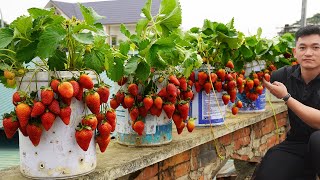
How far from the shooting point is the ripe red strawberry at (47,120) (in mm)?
1300

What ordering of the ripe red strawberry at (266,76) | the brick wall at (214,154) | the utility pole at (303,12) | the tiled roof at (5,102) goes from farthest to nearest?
the utility pole at (303,12) → the tiled roof at (5,102) → the ripe red strawberry at (266,76) → the brick wall at (214,154)

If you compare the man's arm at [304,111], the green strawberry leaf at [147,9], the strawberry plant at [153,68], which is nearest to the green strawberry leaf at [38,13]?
the strawberry plant at [153,68]

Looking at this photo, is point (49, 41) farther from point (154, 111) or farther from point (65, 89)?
point (154, 111)

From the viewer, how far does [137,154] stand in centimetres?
185

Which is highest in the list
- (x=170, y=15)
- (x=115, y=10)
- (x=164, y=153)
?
(x=115, y=10)

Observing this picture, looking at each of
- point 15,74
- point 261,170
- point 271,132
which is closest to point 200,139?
point 261,170

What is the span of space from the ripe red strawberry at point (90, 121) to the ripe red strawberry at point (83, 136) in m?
Result: 0.02

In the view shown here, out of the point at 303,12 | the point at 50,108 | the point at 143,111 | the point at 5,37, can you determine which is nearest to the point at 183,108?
the point at 143,111

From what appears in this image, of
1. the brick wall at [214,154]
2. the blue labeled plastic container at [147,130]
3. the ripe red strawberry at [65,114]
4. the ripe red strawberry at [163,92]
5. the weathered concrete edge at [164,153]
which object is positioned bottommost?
the brick wall at [214,154]

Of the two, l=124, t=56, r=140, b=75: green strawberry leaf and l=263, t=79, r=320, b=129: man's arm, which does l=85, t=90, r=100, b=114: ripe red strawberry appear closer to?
l=124, t=56, r=140, b=75: green strawberry leaf

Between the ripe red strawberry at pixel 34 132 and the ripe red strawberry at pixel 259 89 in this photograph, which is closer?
the ripe red strawberry at pixel 34 132

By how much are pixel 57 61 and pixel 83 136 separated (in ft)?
0.92

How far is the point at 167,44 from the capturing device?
66.2 inches

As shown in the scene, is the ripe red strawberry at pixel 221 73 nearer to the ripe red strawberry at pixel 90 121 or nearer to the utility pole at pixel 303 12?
the ripe red strawberry at pixel 90 121
